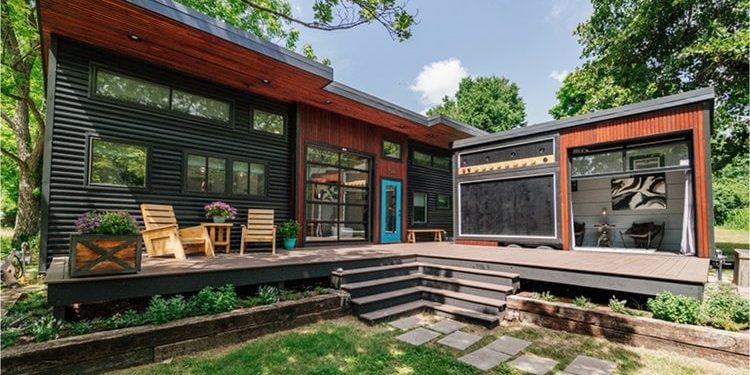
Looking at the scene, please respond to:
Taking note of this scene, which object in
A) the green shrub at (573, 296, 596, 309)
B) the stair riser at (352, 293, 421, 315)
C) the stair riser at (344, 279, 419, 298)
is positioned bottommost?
the stair riser at (352, 293, 421, 315)

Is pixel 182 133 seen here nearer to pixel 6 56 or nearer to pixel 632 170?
pixel 6 56

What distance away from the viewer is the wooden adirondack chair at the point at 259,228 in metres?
6.10

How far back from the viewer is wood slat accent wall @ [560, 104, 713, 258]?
535 centimetres

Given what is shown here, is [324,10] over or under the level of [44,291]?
over

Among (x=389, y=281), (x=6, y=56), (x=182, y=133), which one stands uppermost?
(x=6, y=56)

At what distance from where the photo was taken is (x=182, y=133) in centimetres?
611

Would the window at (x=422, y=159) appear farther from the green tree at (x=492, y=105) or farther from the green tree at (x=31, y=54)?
the green tree at (x=492, y=105)

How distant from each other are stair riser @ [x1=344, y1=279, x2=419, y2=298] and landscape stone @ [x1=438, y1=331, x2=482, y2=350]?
4.27 feet

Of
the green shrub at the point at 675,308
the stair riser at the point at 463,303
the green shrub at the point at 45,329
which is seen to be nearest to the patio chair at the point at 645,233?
the green shrub at the point at 675,308

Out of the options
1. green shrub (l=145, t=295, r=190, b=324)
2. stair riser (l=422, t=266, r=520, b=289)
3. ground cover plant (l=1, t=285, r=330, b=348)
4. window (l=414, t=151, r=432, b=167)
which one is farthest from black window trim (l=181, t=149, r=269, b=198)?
window (l=414, t=151, r=432, b=167)

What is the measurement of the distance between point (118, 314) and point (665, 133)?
839 cm

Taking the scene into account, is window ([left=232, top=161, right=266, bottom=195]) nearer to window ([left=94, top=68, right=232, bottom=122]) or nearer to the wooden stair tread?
window ([left=94, top=68, right=232, bottom=122])

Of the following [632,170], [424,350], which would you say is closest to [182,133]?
[424,350]

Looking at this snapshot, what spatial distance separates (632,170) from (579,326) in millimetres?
Answer: 4127
